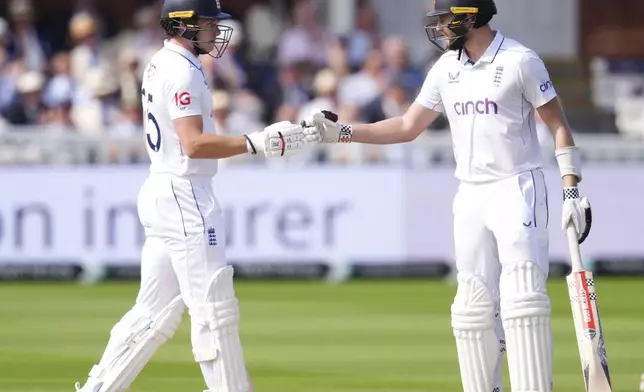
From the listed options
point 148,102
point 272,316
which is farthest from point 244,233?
point 148,102

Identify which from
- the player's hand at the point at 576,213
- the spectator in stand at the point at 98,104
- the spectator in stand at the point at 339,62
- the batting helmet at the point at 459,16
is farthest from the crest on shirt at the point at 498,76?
the spectator in stand at the point at 339,62

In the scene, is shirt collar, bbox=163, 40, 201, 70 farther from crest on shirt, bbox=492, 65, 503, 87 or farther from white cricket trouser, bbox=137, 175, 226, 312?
crest on shirt, bbox=492, 65, 503, 87

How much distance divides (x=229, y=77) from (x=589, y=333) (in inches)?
448

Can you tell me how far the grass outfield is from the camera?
9.80 m

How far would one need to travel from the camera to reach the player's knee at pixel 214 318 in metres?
7.64

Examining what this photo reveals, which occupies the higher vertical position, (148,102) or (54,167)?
(148,102)

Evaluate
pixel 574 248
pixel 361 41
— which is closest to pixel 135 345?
pixel 574 248

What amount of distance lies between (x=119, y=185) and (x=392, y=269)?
9.97 ft

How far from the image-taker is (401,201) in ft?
53.7

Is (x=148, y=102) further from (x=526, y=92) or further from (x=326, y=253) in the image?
(x=326, y=253)

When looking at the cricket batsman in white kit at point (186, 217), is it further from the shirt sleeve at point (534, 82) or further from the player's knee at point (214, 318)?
the shirt sleeve at point (534, 82)

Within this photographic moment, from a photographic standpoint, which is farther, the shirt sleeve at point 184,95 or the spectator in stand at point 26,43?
the spectator in stand at point 26,43

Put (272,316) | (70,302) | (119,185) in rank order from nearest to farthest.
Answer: (272,316), (70,302), (119,185)

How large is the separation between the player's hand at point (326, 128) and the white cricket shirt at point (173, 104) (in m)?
0.53
